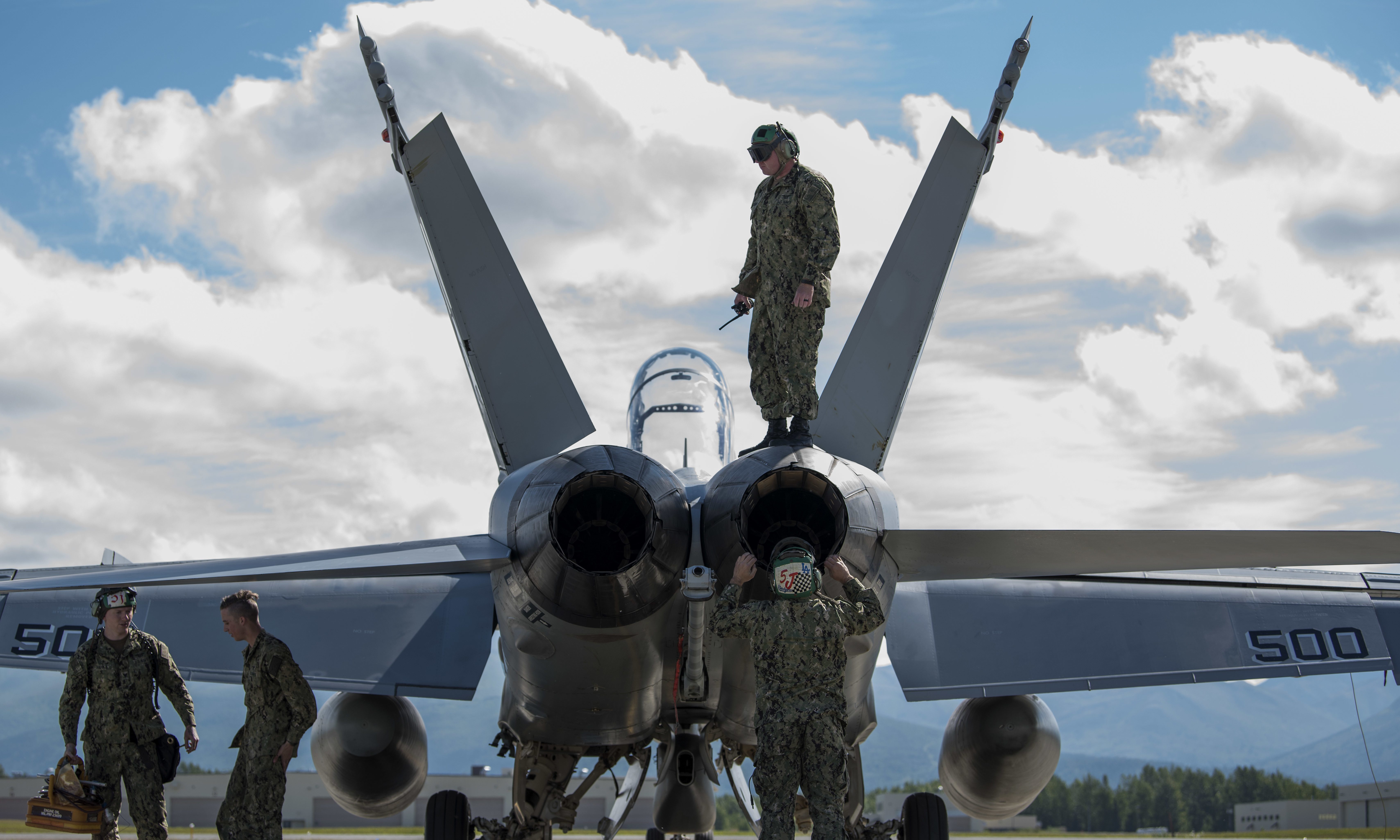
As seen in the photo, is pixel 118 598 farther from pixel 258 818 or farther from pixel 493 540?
pixel 493 540

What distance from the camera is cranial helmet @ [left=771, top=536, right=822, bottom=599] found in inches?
197

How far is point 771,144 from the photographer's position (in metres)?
6.12

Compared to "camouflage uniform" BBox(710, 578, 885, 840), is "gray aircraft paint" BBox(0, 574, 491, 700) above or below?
above

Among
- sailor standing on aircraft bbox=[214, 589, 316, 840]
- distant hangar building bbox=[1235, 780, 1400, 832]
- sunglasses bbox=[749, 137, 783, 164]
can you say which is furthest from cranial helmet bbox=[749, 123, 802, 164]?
distant hangar building bbox=[1235, 780, 1400, 832]

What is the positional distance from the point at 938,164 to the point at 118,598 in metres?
6.22

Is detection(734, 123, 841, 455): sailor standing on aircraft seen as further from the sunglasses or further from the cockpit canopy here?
the cockpit canopy

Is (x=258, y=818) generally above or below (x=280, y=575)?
below

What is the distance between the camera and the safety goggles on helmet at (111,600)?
6402 mm

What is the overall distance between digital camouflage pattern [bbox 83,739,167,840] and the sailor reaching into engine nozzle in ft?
11.2

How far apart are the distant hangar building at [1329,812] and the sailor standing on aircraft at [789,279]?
2414 cm

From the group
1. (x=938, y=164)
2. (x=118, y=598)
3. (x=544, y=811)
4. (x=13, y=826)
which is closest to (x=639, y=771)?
(x=544, y=811)

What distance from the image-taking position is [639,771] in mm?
8344

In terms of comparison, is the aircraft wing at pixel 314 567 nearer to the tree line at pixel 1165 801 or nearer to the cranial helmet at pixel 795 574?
the cranial helmet at pixel 795 574

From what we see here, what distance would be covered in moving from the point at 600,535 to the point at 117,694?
3078mm
